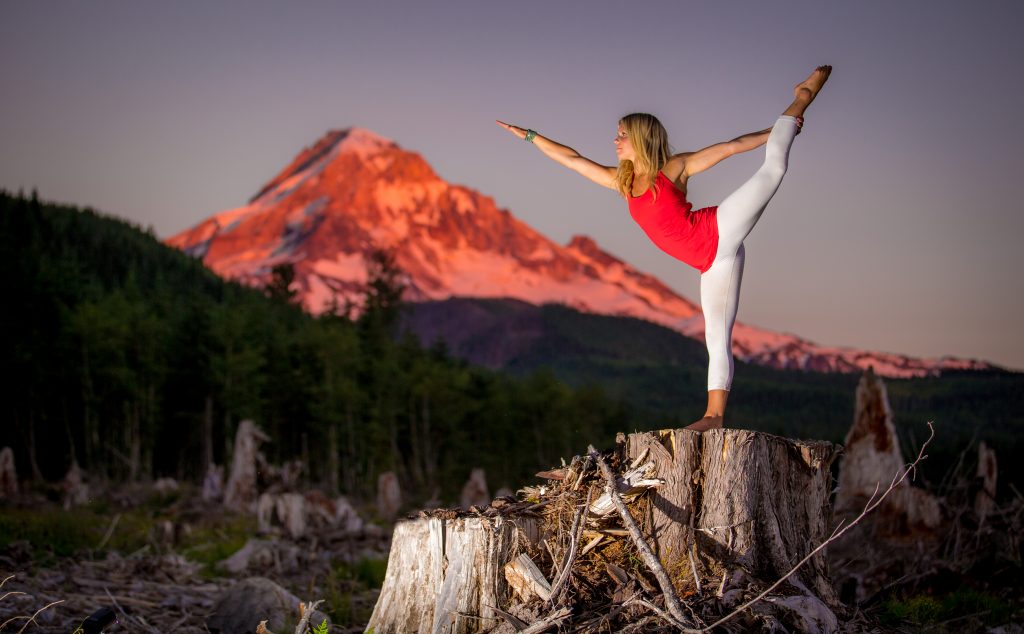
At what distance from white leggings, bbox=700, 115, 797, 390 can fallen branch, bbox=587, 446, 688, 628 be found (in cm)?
113

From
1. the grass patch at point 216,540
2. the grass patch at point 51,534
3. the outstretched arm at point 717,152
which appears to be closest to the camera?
the outstretched arm at point 717,152

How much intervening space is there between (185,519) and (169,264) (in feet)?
531

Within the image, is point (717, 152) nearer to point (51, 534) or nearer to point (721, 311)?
point (721, 311)

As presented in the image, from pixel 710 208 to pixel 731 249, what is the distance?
30cm

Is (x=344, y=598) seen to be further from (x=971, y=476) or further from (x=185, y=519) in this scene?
(x=185, y=519)

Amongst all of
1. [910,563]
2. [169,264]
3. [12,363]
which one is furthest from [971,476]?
[169,264]

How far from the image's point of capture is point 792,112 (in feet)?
20.7

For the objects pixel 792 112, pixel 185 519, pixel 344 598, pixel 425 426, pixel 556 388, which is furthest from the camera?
pixel 556 388

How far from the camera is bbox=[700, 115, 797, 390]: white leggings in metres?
6.18

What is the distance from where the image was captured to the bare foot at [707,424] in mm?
5991

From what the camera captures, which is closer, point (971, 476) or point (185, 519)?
point (971, 476)

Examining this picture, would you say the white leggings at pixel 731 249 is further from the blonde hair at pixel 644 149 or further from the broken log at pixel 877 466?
the broken log at pixel 877 466

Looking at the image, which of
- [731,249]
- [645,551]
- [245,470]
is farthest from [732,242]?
[245,470]

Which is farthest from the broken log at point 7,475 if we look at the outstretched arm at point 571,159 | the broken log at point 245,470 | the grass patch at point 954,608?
the grass patch at point 954,608
